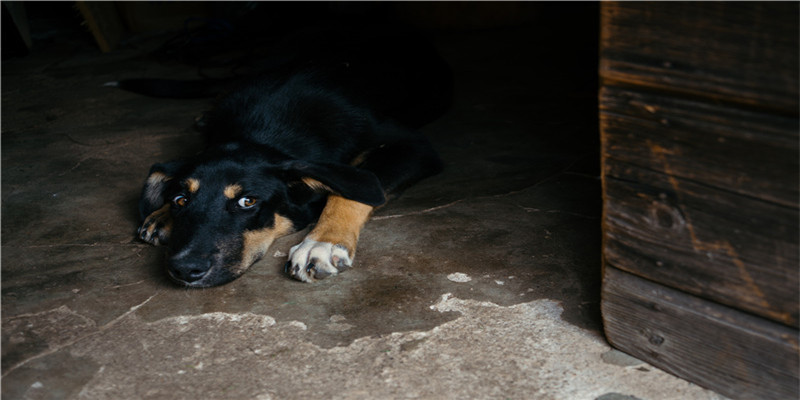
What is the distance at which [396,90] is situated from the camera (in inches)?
155

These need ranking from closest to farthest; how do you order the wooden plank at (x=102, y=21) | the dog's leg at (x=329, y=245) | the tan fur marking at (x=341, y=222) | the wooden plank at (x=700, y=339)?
the wooden plank at (x=700, y=339)
the dog's leg at (x=329, y=245)
the tan fur marking at (x=341, y=222)
the wooden plank at (x=102, y=21)

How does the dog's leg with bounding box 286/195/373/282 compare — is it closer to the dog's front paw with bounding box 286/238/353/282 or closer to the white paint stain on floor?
the dog's front paw with bounding box 286/238/353/282

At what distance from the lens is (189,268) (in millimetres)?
2475

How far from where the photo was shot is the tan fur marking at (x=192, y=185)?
9.03ft

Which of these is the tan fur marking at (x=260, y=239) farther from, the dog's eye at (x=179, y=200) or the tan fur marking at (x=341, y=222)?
the dog's eye at (x=179, y=200)

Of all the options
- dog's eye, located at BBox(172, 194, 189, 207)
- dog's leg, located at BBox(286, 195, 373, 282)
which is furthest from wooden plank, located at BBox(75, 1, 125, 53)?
dog's leg, located at BBox(286, 195, 373, 282)

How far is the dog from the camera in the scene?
2.61 metres

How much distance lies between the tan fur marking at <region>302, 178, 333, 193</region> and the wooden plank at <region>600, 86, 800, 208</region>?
1296 millimetres

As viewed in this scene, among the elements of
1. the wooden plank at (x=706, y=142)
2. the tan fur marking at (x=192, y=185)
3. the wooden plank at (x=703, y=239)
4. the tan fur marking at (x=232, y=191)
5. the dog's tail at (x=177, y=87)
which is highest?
the wooden plank at (x=706, y=142)

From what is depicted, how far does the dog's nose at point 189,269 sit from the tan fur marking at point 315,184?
0.55m

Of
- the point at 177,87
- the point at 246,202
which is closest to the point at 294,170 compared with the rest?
the point at 246,202

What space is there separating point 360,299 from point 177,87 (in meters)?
3.52

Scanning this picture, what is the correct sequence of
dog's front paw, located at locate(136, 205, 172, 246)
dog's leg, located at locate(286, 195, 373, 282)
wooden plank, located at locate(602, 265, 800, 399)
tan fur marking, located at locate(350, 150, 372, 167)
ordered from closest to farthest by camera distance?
1. wooden plank, located at locate(602, 265, 800, 399)
2. dog's leg, located at locate(286, 195, 373, 282)
3. dog's front paw, located at locate(136, 205, 172, 246)
4. tan fur marking, located at locate(350, 150, 372, 167)

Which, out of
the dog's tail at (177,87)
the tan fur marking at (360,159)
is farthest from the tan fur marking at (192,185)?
the dog's tail at (177,87)
